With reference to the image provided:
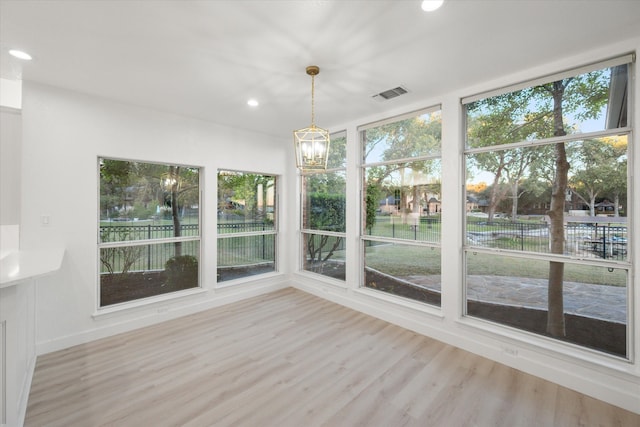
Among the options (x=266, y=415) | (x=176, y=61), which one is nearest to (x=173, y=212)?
(x=176, y=61)

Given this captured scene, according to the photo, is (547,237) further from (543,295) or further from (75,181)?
(75,181)

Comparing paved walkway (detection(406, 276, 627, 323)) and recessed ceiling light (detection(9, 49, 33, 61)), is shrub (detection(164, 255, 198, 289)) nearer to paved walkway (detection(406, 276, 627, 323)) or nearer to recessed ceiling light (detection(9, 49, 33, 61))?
recessed ceiling light (detection(9, 49, 33, 61))

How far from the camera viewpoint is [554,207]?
2668 millimetres

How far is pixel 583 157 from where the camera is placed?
2516mm

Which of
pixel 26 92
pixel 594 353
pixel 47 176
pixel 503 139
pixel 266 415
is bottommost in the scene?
pixel 266 415

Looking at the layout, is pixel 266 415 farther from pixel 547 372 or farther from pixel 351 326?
pixel 547 372

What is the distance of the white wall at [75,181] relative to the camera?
2.90 meters

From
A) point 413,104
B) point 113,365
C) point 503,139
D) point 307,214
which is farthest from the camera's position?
point 307,214

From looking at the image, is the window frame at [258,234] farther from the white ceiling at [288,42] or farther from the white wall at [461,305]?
the white ceiling at [288,42]

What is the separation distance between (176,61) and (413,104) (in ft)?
8.88

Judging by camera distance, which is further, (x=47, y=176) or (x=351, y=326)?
(x=351, y=326)

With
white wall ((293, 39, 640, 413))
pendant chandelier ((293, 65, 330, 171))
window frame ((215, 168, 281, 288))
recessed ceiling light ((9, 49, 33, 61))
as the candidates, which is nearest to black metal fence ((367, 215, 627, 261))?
white wall ((293, 39, 640, 413))

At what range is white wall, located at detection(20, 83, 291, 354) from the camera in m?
2.90

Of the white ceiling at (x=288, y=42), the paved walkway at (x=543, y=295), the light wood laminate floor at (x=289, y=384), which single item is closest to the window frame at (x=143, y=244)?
the light wood laminate floor at (x=289, y=384)
